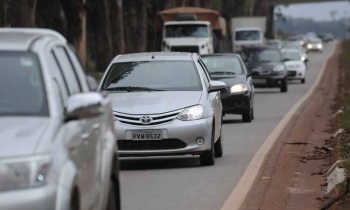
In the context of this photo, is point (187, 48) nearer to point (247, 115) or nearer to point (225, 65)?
point (225, 65)

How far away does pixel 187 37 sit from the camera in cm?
4419

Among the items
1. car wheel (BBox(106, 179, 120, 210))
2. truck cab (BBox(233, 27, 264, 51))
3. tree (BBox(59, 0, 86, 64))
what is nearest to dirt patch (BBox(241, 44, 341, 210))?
car wheel (BBox(106, 179, 120, 210))

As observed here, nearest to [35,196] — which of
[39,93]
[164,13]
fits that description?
[39,93]

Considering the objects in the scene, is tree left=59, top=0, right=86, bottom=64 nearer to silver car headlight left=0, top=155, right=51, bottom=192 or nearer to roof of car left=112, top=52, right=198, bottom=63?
roof of car left=112, top=52, right=198, bottom=63

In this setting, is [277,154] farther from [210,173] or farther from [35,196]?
[35,196]

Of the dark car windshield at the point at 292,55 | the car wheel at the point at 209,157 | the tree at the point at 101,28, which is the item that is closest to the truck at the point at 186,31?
the dark car windshield at the point at 292,55

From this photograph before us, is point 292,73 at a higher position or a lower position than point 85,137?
lower

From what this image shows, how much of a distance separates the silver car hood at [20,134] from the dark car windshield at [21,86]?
15 centimetres

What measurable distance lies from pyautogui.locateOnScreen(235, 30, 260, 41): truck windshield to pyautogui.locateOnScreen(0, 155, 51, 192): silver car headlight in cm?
6291

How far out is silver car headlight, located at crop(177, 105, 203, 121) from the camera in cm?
1449

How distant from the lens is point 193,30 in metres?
44.8

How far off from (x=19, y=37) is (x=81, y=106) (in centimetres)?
119

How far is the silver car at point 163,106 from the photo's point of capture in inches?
566

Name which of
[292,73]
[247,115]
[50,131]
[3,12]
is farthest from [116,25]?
[50,131]
